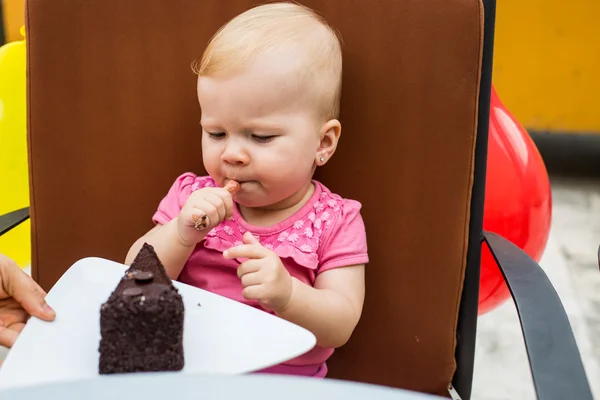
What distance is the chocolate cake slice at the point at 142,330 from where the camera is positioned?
2.15 feet

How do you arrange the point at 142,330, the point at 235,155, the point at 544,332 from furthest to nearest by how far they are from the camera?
the point at 235,155, the point at 544,332, the point at 142,330

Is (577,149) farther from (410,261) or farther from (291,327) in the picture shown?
(291,327)

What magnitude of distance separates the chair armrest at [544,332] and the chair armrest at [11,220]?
2.54ft

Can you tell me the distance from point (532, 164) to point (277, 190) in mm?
764

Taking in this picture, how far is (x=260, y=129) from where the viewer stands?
0.93 metres

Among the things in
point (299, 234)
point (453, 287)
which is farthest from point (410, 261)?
point (299, 234)

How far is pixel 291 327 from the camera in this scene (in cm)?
71

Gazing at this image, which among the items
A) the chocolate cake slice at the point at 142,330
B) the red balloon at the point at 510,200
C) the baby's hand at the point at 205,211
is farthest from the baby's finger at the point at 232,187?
the red balloon at the point at 510,200

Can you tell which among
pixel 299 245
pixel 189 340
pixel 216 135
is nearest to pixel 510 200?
pixel 299 245

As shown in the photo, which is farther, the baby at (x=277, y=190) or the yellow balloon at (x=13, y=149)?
the yellow balloon at (x=13, y=149)

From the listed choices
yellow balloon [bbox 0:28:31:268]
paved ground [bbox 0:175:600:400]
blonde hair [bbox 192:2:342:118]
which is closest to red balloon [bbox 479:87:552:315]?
paved ground [bbox 0:175:600:400]

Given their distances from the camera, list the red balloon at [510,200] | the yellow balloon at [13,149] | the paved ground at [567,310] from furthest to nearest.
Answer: the paved ground at [567,310], the yellow balloon at [13,149], the red balloon at [510,200]

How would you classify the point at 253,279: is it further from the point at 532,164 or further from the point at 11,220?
the point at 532,164

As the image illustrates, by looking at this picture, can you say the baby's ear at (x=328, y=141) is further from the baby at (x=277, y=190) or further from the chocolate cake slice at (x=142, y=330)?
the chocolate cake slice at (x=142, y=330)
